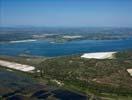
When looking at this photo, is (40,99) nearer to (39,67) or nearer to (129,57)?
(39,67)

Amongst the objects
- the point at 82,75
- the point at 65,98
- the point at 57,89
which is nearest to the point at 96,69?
the point at 82,75

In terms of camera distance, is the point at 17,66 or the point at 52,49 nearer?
the point at 17,66

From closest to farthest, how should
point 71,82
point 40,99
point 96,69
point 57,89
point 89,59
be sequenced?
point 40,99 < point 57,89 < point 71,82 < point 96,69 < point 89,59

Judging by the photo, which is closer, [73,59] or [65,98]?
[65,98]

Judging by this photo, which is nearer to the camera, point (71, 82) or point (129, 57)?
point (71, 82)

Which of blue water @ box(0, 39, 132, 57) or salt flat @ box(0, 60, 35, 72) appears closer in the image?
salt flat @ box(0, 60, 35, 72)

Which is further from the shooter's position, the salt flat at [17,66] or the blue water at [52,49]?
the blue water at [52,49]

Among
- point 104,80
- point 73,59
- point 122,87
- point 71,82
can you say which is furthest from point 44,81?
point 73,59

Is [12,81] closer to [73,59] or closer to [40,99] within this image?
[40,99]

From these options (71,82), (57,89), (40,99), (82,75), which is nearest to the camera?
(40,99)
